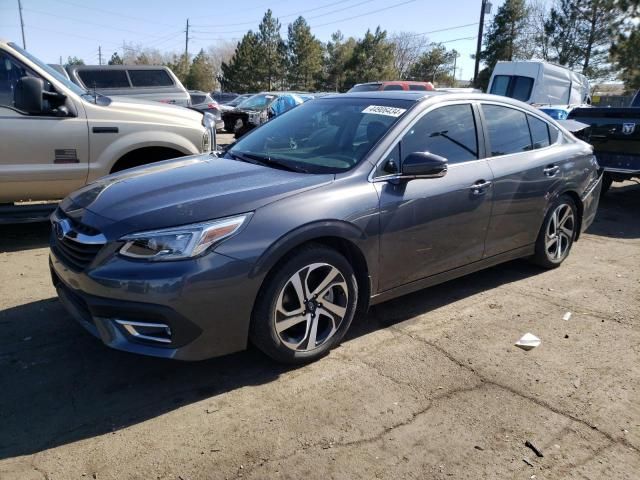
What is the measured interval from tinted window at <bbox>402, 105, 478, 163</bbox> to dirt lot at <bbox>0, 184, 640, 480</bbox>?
49.0 inches

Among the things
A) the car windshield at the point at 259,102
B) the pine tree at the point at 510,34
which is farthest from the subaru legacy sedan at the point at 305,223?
the pine tree at the point at 510,34

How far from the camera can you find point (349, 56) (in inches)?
2248

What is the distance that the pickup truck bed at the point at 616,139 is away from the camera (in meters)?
7.84

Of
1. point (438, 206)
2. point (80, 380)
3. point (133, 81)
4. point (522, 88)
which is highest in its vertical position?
point (522, 88)

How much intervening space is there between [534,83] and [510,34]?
31.7 metres

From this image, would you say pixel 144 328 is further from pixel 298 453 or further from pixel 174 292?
pixel 298 453

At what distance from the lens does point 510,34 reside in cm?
4312

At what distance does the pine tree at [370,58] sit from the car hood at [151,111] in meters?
50.4

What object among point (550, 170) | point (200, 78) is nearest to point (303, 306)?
point (550, 170)

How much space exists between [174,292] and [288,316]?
0.72m

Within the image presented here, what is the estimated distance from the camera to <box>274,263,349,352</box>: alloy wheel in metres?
3.13

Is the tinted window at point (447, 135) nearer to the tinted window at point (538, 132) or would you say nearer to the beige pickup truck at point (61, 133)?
the tinted window at point (538, 132)

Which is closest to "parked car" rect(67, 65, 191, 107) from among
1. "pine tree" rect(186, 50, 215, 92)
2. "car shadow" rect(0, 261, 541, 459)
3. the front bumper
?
"car shadow" rect(0, 261, 541, 459)

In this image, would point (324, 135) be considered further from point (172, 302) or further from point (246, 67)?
point (246, 67)
